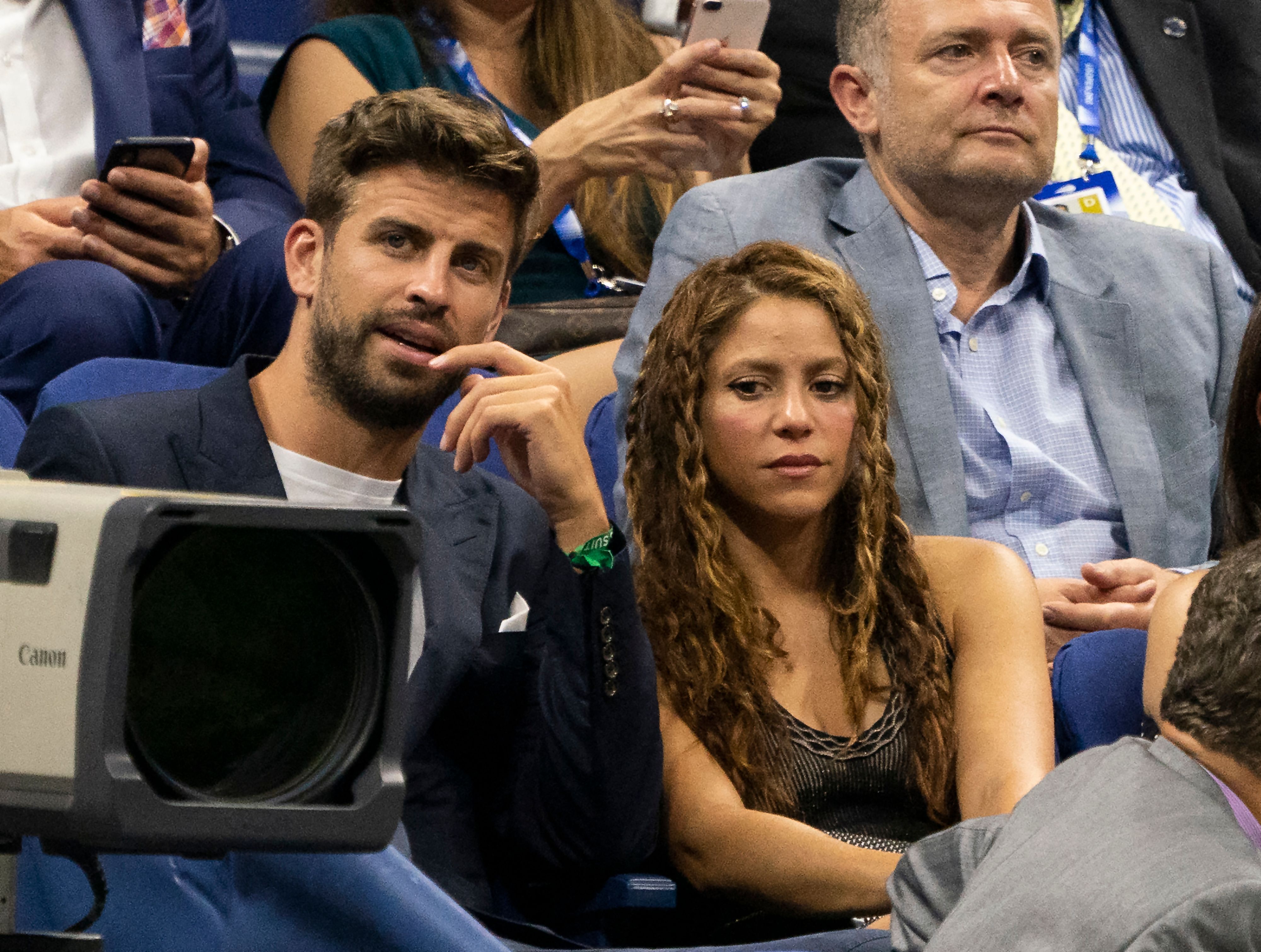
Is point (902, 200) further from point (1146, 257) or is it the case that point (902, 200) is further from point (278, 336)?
point (278, 336)

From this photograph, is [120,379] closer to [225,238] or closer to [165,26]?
[225,238]

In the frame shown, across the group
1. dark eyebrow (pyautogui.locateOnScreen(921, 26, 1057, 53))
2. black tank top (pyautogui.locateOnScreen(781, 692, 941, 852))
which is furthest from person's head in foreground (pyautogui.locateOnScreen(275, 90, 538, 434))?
dark eyebrow (pyautogui.locateOnScreen(921, 26, 1057, 53))

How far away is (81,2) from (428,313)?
103 cm

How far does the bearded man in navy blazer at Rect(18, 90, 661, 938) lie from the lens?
5.69 feet

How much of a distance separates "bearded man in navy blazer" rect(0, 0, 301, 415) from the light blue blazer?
635mm

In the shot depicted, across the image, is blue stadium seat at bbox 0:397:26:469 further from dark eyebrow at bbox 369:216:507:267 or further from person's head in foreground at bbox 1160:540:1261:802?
person's head in foreground at bbox 1160:540:1261:802

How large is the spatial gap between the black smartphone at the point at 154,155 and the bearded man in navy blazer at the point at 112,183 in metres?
0.01

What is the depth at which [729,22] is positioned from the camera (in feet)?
8.06

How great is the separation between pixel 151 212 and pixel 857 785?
3.89 feet

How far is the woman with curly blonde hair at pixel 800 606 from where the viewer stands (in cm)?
187

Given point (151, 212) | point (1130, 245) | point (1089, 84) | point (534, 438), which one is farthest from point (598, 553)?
point (1089, 84)

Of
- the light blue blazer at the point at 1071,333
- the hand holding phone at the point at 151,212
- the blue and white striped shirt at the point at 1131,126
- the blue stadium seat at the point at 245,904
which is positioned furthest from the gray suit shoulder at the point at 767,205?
the blue stadium seat at the point at 245,904

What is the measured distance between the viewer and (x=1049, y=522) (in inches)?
92.4

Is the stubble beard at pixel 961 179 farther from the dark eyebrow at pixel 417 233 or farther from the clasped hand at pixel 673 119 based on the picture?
the dark eyebrow at pixel 417 233
